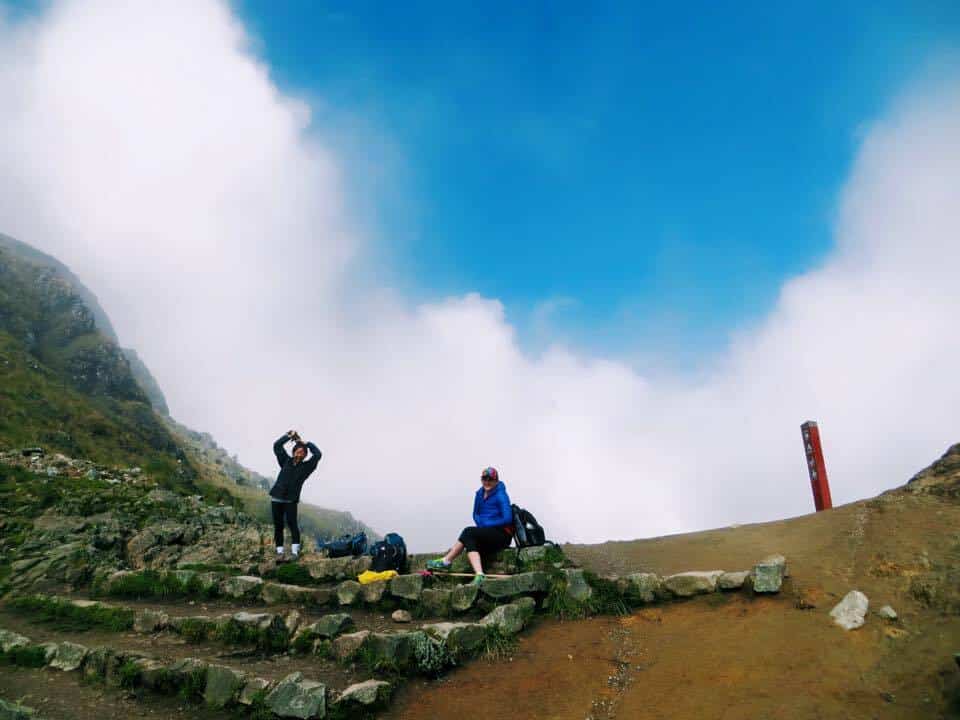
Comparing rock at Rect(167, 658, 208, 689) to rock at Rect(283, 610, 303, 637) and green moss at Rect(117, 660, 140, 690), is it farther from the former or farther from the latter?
rock at Rect(283, 610, 303, 637)

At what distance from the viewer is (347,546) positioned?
13.1 m

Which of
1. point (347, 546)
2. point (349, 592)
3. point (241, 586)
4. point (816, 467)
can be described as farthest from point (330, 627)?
point (816, 467)

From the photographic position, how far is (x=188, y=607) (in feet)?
36.0

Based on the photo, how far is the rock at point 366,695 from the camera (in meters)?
6.61

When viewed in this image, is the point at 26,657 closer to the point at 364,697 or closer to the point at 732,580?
the point at 364,697

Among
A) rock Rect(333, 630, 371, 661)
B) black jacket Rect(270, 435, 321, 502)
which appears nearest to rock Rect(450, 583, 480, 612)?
rock Rect(333, 630, 371, 661)

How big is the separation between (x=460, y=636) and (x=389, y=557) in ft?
12.1

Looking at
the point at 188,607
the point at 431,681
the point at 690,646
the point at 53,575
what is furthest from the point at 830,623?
the point at 53,575

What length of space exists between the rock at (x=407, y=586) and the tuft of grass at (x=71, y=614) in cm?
478

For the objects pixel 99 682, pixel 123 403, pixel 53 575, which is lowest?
pixel 99 682

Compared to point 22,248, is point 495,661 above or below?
below

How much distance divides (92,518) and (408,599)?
10706mm

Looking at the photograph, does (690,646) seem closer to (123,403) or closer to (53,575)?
(53,575)

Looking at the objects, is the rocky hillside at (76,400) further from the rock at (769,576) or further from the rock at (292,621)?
the rock at (769,576)
